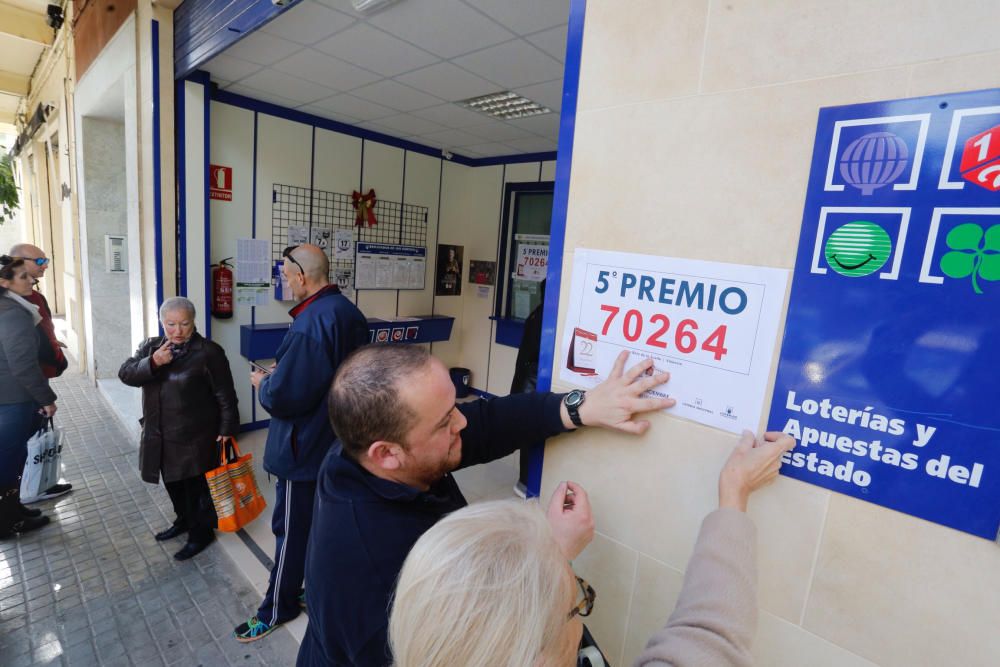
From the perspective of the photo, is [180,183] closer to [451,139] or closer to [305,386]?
[451,139]

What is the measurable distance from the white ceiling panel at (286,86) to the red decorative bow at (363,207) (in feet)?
3.35

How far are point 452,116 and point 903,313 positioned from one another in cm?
388

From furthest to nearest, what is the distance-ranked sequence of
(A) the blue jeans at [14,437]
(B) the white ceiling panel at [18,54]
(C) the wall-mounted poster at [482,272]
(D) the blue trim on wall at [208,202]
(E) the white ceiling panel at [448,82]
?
(B) the white ceiling panel at [18,54] < (C) the wall-mounted poster at [482,272] < (D) the blue trim on wall at [208,202] < (E) the white ceiling panel at [448,82] < (A) the blue jeans at [14,437]

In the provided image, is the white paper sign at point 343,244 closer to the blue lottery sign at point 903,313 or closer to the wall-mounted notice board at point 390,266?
the wall-mounted notice board at point 390,266

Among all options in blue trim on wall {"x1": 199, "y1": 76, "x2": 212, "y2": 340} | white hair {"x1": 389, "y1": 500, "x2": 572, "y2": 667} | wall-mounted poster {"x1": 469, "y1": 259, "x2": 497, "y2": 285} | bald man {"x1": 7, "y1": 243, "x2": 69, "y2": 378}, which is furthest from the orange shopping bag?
wall-mounted poster {"x1": 469, "y1": 259, "x2": 497, "y2": 285}

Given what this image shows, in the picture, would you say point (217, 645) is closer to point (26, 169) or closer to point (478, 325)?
point (478, 325)

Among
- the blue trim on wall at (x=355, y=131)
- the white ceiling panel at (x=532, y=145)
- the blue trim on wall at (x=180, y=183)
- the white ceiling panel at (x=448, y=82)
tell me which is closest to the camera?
the white ceiling panel at (x=448, y=82)

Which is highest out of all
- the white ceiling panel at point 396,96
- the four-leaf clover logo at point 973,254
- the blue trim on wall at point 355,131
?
the white ceiling panel at point 396,96

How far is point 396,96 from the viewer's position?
3633 mm

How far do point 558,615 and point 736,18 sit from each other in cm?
104

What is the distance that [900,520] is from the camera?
0.75m

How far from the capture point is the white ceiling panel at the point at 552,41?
241cm

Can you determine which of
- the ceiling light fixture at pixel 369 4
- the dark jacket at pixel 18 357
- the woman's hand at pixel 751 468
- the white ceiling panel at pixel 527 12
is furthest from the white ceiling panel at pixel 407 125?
the woman's hand at pixel 751 468

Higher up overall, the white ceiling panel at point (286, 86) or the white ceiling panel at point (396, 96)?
the white ceiling panel at point (286, 86)
